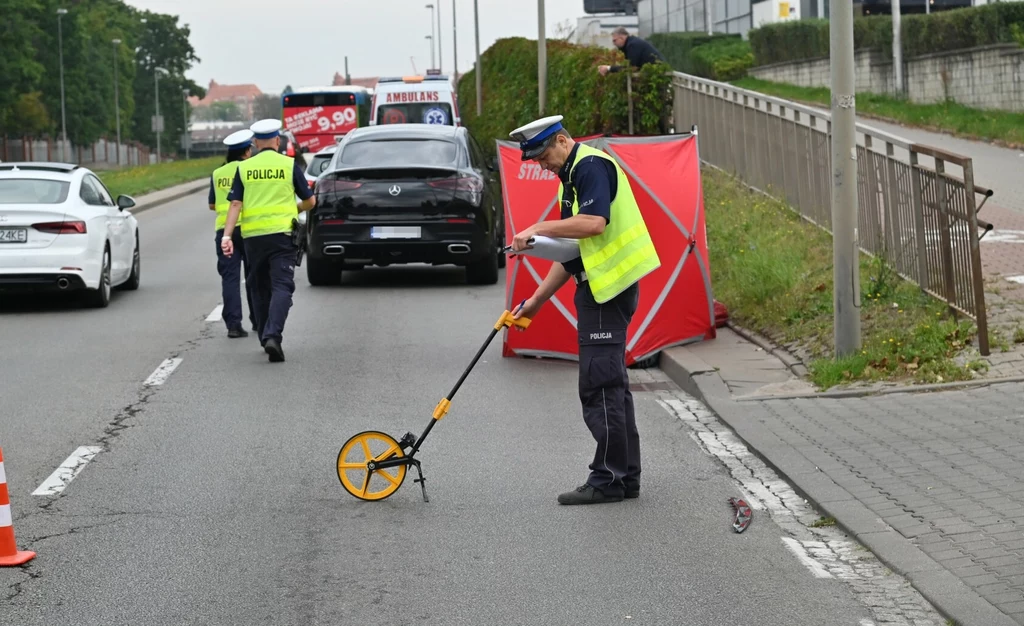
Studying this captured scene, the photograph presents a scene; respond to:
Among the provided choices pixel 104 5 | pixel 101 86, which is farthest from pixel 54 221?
pixel 104 5

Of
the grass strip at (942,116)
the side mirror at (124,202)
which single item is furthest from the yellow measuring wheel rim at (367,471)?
the grass strip at (942,116)

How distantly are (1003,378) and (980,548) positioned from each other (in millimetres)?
3890

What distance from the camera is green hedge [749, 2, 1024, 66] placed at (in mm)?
33219

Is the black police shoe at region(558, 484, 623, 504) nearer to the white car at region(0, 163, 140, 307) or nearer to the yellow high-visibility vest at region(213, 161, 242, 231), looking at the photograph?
the yellow high-visibility vest at region(213, 161, 242, 231)

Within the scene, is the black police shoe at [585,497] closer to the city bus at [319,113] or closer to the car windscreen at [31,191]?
the car windscreen at [31,191]

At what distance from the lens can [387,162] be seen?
55.8 feet

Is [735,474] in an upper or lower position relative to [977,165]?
lower

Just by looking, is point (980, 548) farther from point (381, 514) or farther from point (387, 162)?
point (387, 162)

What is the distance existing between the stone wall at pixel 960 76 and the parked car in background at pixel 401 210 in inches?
728

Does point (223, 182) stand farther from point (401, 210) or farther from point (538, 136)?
point (538, 136)

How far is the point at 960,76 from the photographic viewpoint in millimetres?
35094

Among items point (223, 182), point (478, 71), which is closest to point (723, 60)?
point (478, 71)

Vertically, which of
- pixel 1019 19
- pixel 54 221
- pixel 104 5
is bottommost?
pixel 54 221

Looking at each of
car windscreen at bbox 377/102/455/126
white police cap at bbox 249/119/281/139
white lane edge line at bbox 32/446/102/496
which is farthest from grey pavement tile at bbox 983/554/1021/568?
car windscreen at bbox 377/102/455/126
